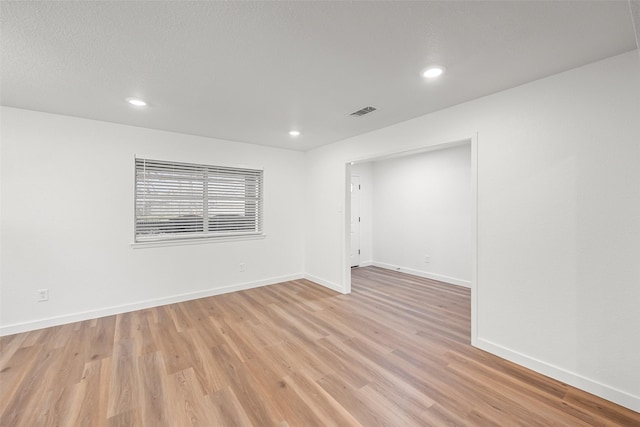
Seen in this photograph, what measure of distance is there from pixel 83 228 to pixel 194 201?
4.35 ft

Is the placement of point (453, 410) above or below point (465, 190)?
below

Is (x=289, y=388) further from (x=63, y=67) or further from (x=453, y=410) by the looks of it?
(x=63, y=67)

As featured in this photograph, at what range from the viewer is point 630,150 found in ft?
6.04

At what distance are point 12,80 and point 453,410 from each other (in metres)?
4.30

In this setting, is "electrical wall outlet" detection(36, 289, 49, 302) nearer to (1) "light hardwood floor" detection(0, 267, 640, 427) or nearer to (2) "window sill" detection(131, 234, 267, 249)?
(1) "light hardwood floor" detection(0, 267, 640, 427)

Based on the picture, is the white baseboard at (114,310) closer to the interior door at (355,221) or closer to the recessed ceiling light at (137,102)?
the interior door at (355,221)

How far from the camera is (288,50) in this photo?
6.00 ft

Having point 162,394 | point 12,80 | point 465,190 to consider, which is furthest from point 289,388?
point 465,190

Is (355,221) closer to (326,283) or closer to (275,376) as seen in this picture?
(326,283)

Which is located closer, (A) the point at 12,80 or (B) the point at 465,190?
(A) the point at 12,80

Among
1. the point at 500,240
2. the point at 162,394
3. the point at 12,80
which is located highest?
the point at 12,80

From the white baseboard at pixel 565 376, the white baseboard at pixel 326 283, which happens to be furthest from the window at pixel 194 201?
the white baseboard at pixel 565 376

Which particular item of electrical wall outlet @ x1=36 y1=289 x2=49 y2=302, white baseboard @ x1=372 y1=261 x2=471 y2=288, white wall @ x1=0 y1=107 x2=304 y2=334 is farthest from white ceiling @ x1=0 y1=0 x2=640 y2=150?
white baseboard @ x1=372 y1=261 x2=471 y2=288

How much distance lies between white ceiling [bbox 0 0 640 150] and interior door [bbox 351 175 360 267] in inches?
130
